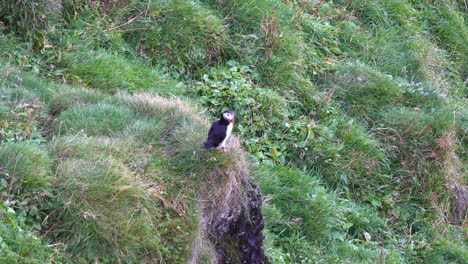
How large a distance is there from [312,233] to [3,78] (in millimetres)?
3593

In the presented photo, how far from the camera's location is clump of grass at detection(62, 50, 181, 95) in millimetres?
6488

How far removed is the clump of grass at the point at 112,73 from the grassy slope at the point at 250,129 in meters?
0.02

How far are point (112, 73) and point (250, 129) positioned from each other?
5.82ft

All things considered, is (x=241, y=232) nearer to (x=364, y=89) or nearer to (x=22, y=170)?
(x=22, y=170)

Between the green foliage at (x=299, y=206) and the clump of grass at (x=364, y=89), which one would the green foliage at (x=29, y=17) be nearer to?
the green foliage at (x=299, y=206)

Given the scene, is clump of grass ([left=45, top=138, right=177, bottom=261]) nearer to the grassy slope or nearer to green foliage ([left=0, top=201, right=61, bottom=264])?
the grassy slope

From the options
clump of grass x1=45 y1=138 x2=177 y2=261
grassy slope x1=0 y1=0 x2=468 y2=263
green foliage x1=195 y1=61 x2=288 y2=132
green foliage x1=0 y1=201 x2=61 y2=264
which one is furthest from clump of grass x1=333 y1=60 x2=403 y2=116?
green foliage x1=0 y1=201 x2=61 y2=264

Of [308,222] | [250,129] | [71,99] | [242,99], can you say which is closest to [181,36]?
[242,99]

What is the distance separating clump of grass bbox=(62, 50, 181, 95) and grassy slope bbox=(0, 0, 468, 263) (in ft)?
0.07

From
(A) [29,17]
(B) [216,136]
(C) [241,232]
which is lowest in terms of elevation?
(C) [241,232]

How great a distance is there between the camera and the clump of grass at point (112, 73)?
6.49 m

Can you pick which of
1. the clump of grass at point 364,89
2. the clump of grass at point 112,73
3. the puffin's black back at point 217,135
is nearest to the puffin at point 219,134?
the puffin's black back at point 217,135

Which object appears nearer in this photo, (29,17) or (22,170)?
(22,170)

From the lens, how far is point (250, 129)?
7078mm
